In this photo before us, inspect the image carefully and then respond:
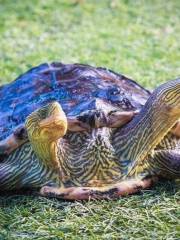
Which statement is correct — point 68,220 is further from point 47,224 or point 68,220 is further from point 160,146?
point 160,146

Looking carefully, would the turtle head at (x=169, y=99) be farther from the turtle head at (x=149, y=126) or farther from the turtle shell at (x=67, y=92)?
the turtle shell at (x=67, y=92)

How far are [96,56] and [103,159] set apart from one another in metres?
3.07

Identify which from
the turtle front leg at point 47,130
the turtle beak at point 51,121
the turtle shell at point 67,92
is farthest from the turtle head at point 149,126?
the turtle beak at point 51,121

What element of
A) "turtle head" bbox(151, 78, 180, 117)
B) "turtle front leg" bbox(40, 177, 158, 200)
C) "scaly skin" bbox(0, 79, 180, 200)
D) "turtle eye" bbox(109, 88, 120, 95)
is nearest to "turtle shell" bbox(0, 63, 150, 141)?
"turtle eye" bbox(109, 88, 120, 95)

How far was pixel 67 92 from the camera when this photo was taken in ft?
11.5

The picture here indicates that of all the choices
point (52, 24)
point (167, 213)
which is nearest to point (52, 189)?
point (167, 213)

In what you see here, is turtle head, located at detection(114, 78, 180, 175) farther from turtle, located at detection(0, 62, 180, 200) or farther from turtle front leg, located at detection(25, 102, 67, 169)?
turtle front leg, located at detection(25, 102, 67, 169)

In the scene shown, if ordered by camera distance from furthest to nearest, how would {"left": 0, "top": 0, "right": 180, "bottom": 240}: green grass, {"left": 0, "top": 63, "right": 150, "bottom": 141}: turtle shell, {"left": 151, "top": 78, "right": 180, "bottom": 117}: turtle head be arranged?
{"left": 0, "top": 63, "right": 150, "bottom": 141}: turtle shell
{"left": 151, "top": 78, "right": 180, "bottom": 117}: turtle head
{"left": 0, "top": 0, "right": 180, "bottom": 240}: green grass

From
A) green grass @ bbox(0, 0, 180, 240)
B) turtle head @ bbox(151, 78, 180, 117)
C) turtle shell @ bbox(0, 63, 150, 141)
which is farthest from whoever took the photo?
turtle shell @ bbox(0, 63, 150, 141)

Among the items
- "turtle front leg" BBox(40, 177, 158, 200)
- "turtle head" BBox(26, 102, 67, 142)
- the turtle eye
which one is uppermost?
the turtle eye

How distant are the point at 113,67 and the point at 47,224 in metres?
3.05

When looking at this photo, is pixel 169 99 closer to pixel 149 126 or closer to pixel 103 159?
pixel 149 126

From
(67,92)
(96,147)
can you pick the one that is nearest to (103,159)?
(96,147)

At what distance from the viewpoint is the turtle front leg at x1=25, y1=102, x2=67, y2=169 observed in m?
2.94
